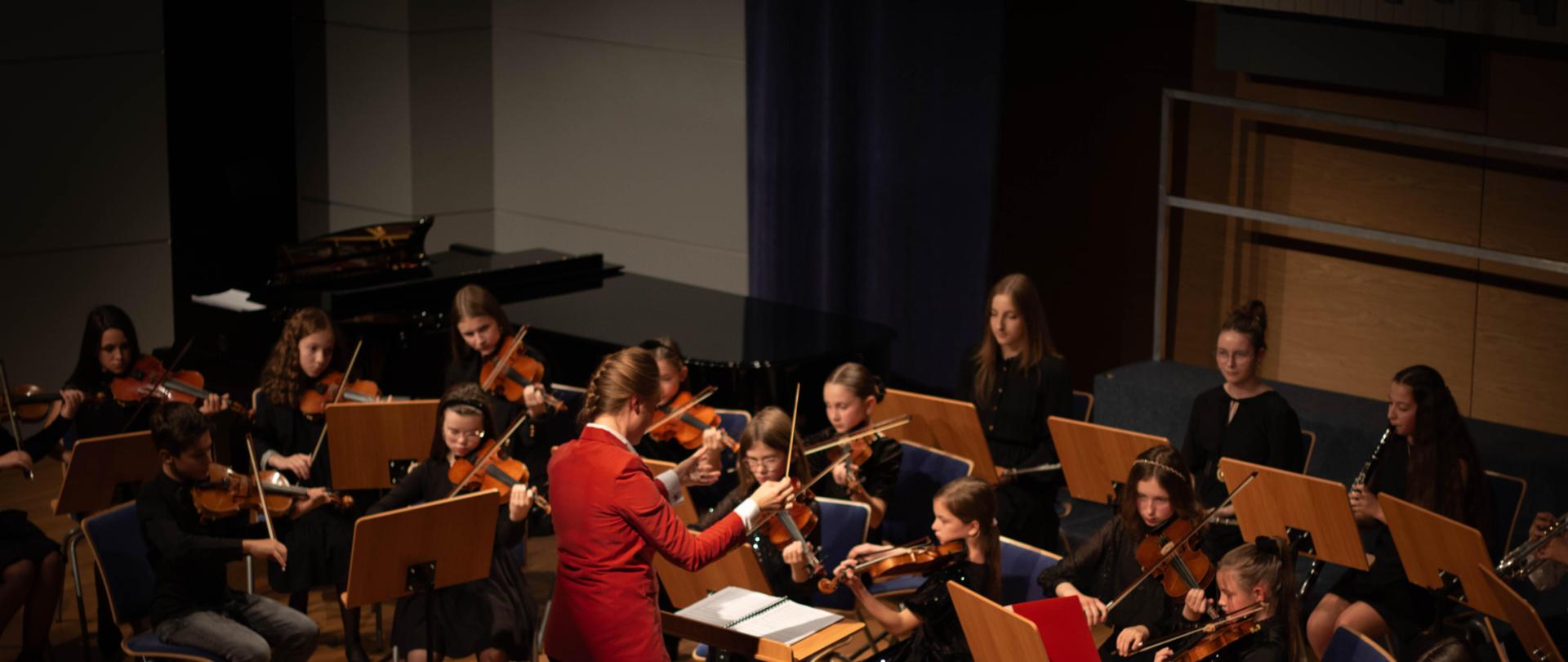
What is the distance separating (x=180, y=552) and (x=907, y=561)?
179cm

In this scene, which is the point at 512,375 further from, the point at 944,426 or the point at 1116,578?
the point at 1116,578

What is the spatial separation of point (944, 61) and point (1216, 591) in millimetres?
2903

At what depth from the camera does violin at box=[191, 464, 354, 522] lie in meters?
4.26

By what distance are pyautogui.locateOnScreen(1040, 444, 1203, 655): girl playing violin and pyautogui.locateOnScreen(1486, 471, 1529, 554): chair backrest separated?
3.32 ft

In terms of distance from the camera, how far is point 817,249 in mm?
6809

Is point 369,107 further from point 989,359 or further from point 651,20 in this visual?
point 989,359

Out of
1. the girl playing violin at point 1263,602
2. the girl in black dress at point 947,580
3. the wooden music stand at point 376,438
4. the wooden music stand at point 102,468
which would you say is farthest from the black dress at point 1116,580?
the wooden music stand at point 102,468

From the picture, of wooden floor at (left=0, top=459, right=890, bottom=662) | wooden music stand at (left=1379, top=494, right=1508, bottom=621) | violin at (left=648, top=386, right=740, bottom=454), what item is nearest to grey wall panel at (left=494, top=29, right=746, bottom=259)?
wooden floor at (left=0, top=459, right=890, bottom=662)

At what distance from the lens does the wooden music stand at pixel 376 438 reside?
15.3 feet

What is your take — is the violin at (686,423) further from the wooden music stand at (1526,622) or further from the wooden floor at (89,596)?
the wooden music stand at (1526,622)

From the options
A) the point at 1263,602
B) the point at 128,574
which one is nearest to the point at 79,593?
the point at 128,574

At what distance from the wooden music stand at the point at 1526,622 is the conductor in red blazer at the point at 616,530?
5.01ft

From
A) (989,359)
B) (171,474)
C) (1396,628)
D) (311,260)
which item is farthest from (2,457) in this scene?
(1396,628)

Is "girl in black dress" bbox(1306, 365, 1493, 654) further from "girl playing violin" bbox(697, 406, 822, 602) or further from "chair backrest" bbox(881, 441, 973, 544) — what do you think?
"girl playing violin" bbox(697, 406, 822, 602)
